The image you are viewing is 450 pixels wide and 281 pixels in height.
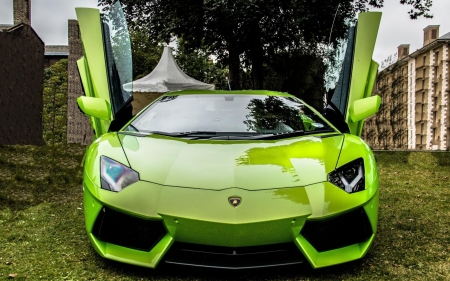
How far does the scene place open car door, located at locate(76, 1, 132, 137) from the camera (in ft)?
12.7

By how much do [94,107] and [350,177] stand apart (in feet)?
6.51

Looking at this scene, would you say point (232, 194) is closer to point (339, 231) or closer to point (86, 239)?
point (339, 231)

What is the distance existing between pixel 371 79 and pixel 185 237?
8.55 feet

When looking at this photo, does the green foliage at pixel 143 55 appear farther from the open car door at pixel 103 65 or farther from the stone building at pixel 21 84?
the open car door at pixel 103 65

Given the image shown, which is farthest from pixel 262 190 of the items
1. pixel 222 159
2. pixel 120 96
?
pixel 120 96

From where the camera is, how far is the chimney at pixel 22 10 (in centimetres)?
978

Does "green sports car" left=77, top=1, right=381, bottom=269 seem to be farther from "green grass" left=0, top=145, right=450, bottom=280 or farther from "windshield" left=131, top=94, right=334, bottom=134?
"green grass" left=0, top=145, right=450, bottom=280

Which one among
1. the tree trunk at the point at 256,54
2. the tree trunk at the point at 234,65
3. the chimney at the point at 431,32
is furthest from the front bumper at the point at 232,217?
the chimney at the point at 431,32

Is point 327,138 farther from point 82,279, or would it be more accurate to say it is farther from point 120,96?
point 120,96

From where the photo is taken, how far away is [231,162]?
7.98 ft

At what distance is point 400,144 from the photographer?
1673cm

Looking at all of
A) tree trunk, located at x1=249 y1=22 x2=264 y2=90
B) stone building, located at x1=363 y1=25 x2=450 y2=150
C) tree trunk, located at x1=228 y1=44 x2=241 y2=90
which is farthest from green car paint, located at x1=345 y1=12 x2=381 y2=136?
stone building, located at x1=363 y1=25 x2=450 y2=150

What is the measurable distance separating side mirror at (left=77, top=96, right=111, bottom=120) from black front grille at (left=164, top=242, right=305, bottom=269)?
1502 mm

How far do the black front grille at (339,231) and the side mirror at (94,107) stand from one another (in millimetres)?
1888
